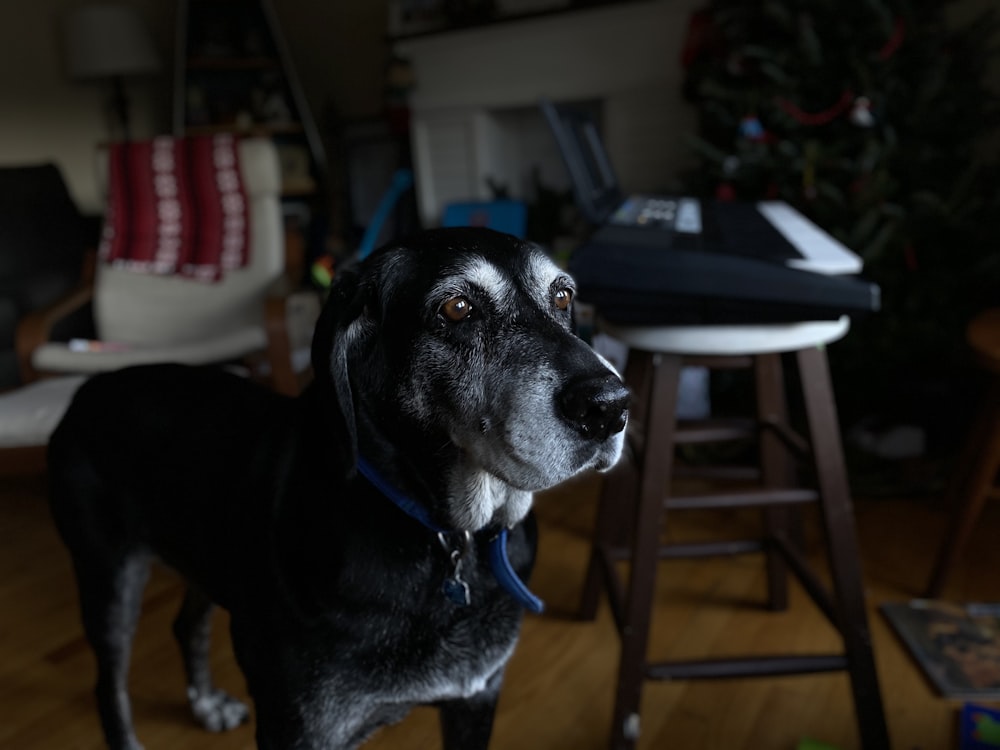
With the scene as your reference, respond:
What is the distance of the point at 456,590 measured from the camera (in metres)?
0.88

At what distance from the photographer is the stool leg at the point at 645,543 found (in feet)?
4.16

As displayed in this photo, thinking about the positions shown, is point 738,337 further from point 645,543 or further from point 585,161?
point 585,161

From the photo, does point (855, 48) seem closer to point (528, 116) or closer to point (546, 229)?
point (546, 229)

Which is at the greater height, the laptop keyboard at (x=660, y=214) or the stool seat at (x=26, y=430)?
the laptop keyboard at (x=660, y=214)

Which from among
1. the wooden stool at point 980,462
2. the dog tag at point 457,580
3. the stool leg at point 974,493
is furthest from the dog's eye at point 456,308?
the stool leg at point 974,493

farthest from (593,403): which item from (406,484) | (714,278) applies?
(714,278)

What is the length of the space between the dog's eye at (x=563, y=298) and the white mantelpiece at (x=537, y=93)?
236 centimetres

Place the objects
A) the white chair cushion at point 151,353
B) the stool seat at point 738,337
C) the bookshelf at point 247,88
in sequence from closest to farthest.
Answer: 1. the stool seat at point 738,337
2. the white chair cushion at point 151,353
3. the bookshelf at point 247,88

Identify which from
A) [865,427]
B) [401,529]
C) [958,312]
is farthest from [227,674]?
[958,312]

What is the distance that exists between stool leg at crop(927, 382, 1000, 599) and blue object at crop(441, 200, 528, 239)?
2341 millimetres

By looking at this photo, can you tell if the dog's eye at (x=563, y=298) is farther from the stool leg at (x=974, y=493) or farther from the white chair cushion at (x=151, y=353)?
the white chair cushion at (x=151, y=353)

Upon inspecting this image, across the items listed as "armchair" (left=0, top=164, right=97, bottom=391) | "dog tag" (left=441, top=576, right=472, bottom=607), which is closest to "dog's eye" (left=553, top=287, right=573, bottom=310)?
"dog tag" (left=441, top=576, right=472, bottom=607)

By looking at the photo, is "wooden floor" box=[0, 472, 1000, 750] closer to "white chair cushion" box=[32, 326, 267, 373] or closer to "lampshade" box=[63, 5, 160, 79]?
"white chair cushion" box=[32, 326, 267, 373]

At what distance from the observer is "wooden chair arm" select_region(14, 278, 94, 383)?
95.8 inches
